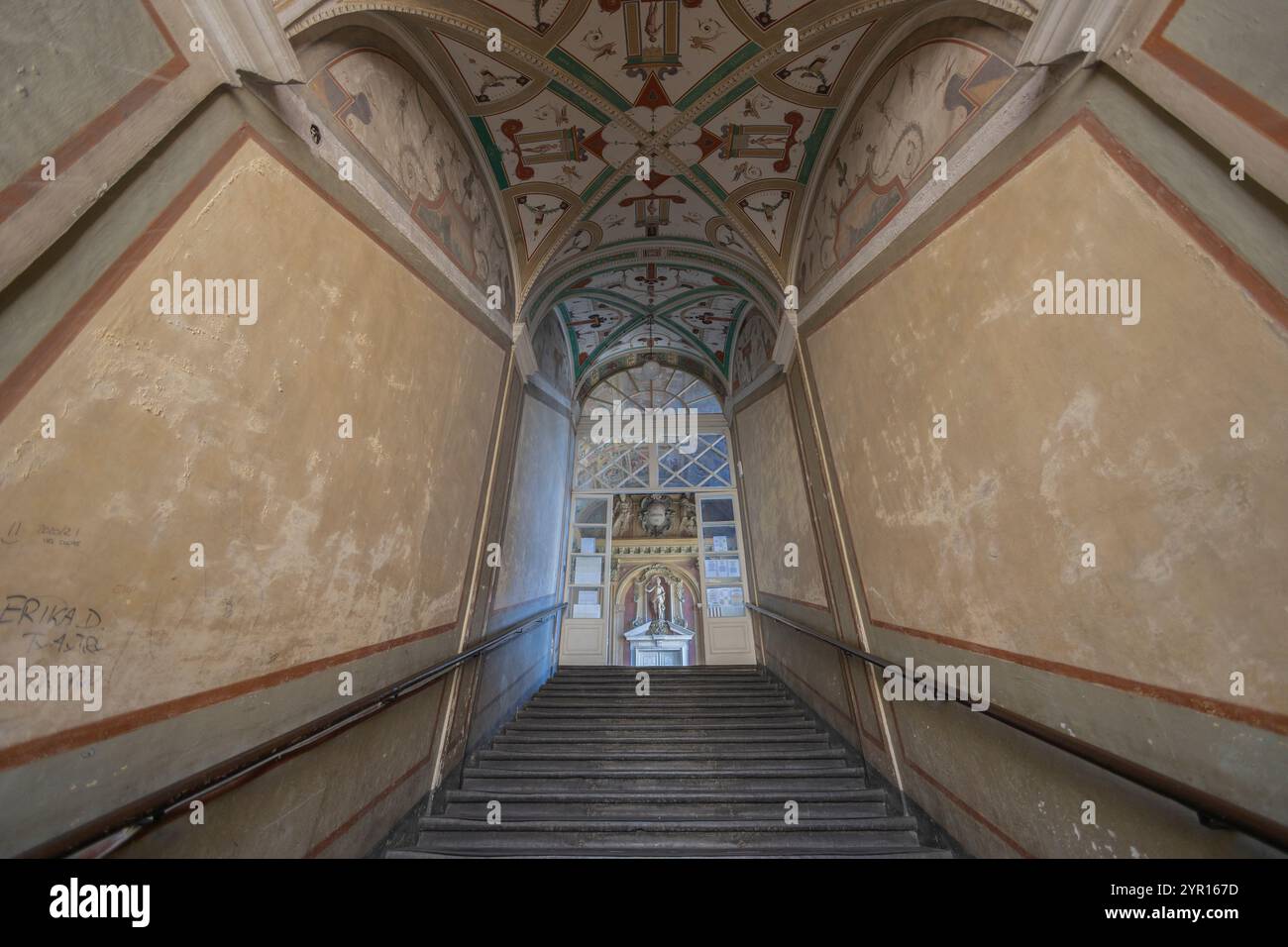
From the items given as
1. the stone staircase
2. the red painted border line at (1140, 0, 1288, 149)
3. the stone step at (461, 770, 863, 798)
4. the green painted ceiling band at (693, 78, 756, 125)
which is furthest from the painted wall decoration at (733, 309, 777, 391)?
the stone step at (461, 770, 863, 798)

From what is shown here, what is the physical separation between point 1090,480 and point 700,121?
3.80m

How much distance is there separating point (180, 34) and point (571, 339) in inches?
232

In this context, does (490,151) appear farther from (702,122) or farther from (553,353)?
(553,353)

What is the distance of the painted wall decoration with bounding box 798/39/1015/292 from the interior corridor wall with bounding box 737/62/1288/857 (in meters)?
0.39

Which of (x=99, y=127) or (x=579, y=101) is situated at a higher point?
(x=579, y=101)

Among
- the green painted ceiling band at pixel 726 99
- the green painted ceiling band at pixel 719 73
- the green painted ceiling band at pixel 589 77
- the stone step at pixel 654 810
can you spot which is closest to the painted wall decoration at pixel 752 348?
the green painted ceiling band at pixel 726 99

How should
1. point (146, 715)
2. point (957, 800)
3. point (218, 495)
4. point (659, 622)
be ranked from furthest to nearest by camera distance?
point (659, 622), point (957, 800), point (218, 495), point (146, 715)

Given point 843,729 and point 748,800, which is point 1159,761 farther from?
point 843,729

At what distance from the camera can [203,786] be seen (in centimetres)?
152

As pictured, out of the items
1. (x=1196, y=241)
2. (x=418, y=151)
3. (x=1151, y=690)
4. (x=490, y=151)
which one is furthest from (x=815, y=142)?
(x=1151, y=690)

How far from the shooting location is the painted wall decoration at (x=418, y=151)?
97.7 inches

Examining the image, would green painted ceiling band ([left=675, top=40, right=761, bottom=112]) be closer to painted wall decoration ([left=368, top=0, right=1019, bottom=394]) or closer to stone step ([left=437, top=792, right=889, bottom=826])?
painted wall decoration ([left=368, top=0, right=1019, bottom=394])

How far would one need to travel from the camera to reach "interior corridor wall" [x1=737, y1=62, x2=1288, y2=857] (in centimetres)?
132
